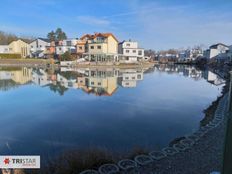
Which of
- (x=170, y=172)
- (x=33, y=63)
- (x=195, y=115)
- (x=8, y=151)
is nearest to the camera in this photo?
(x=170, y=172)

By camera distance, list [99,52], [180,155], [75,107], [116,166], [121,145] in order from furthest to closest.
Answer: [99,52] → [75,107] → [121,145] → [180,155] → [116,166]

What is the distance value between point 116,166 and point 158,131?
3.10 meters

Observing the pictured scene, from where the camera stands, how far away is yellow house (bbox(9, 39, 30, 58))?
54281 millimetres

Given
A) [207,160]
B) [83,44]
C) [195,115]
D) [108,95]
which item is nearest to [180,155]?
[207,160]

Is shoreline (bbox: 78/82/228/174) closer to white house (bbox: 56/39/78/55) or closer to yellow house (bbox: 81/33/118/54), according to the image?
yellow house (bbox: 81/33/118/54)

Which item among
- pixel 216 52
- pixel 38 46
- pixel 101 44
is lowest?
pixel 216 52

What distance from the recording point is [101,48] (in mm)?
44031

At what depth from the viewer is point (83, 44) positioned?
46.9 m

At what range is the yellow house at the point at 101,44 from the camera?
44.4 meters

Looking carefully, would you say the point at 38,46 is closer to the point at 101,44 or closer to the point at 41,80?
the point at 101,44

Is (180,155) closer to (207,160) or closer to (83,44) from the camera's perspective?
(207,160)

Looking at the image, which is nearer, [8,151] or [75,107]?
[8,151]

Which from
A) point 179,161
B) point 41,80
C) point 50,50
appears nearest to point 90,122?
point 179,161

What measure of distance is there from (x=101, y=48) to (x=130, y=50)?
10.6 meters
